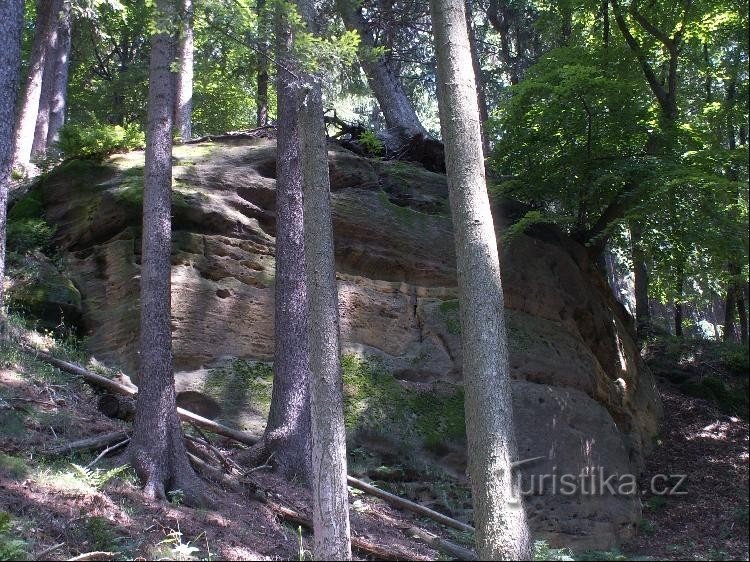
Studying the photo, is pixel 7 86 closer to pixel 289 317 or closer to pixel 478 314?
pixel 289 317

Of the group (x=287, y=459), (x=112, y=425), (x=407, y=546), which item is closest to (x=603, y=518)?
(x=407, y=546)

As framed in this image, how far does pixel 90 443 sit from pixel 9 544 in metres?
2.49

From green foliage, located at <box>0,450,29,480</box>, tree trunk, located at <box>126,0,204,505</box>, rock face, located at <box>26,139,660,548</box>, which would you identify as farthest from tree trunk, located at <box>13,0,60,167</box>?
green foliage, located at <box>0,450,29,480</box>

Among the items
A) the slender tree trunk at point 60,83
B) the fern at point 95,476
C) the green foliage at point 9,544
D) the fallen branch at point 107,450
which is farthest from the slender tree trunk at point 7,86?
the slender tree trunk at point 60,83

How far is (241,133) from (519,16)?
10.9m

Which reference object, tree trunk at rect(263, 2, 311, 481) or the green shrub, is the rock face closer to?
the green shrub

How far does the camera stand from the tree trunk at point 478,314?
22.2 feet

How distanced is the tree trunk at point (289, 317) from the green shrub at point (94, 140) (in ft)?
15.2

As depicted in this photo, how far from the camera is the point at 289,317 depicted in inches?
398

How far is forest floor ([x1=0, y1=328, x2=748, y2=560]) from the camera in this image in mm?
6504

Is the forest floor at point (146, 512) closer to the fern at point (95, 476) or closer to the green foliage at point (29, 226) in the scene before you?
the fern at point (95, 476)

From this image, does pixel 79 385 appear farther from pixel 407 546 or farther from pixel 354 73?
pixel 354 73

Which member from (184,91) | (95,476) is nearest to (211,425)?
(95,476)

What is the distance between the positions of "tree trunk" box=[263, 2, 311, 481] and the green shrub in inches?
183
